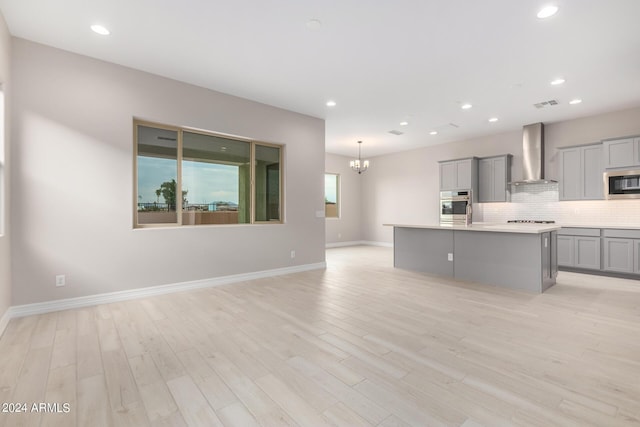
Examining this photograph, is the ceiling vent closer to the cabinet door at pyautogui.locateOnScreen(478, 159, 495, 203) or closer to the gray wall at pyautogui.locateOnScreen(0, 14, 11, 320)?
the cabinet door at pyautogui.locateOnScreen(478, 159, 495, 203)

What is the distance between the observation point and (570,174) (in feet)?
19.6

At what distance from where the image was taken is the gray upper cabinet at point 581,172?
18.4 ft

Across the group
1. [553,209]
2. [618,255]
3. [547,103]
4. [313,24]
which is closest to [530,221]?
[553,209]

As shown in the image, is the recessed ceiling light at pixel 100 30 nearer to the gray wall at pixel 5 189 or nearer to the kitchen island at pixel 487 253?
the gray wall at pixel 5 189

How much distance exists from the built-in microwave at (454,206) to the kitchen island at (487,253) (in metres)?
2.21

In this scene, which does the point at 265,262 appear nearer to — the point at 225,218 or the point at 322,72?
the point at 225,218

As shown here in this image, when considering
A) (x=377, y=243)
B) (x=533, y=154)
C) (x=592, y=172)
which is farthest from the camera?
(x=377, y=243)

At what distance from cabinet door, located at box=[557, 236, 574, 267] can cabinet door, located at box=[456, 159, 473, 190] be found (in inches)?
84.6

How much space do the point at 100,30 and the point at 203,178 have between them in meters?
2.19

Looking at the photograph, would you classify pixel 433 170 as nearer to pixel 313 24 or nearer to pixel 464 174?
pixel 464 174

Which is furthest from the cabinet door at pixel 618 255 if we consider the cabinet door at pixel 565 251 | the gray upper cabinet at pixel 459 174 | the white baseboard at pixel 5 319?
the white baseboard at pixel 5 319

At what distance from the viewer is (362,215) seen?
34.4 feet

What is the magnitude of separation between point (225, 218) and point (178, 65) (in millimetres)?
2334

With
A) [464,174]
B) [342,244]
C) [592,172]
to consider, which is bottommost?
[342,244]
